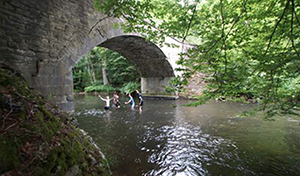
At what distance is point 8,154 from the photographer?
1304 mm

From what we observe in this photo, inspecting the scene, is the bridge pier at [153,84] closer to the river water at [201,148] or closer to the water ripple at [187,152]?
the river water at [201,148]

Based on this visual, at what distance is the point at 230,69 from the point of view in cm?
276

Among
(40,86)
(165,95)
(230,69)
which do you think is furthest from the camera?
(165,95)

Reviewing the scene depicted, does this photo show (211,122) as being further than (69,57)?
Yes

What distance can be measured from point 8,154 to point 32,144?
0.68ft

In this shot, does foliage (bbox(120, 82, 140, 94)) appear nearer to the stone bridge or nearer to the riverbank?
the stone bridge

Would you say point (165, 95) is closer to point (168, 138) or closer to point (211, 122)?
point (211, 122)

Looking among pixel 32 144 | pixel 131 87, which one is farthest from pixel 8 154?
pixel 131 87

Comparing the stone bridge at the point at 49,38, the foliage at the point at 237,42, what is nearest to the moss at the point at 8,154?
the foliage at the point at 237,42

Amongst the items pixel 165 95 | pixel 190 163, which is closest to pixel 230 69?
pixel 190 163

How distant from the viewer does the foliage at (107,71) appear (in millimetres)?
20750

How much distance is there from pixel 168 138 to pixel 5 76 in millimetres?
4069

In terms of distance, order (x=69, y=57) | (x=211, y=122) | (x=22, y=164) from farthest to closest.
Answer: (x=211, y=122) → (x=69, y=57) → (x=22, y=164)

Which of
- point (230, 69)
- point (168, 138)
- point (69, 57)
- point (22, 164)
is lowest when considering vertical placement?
point (168, 138)
